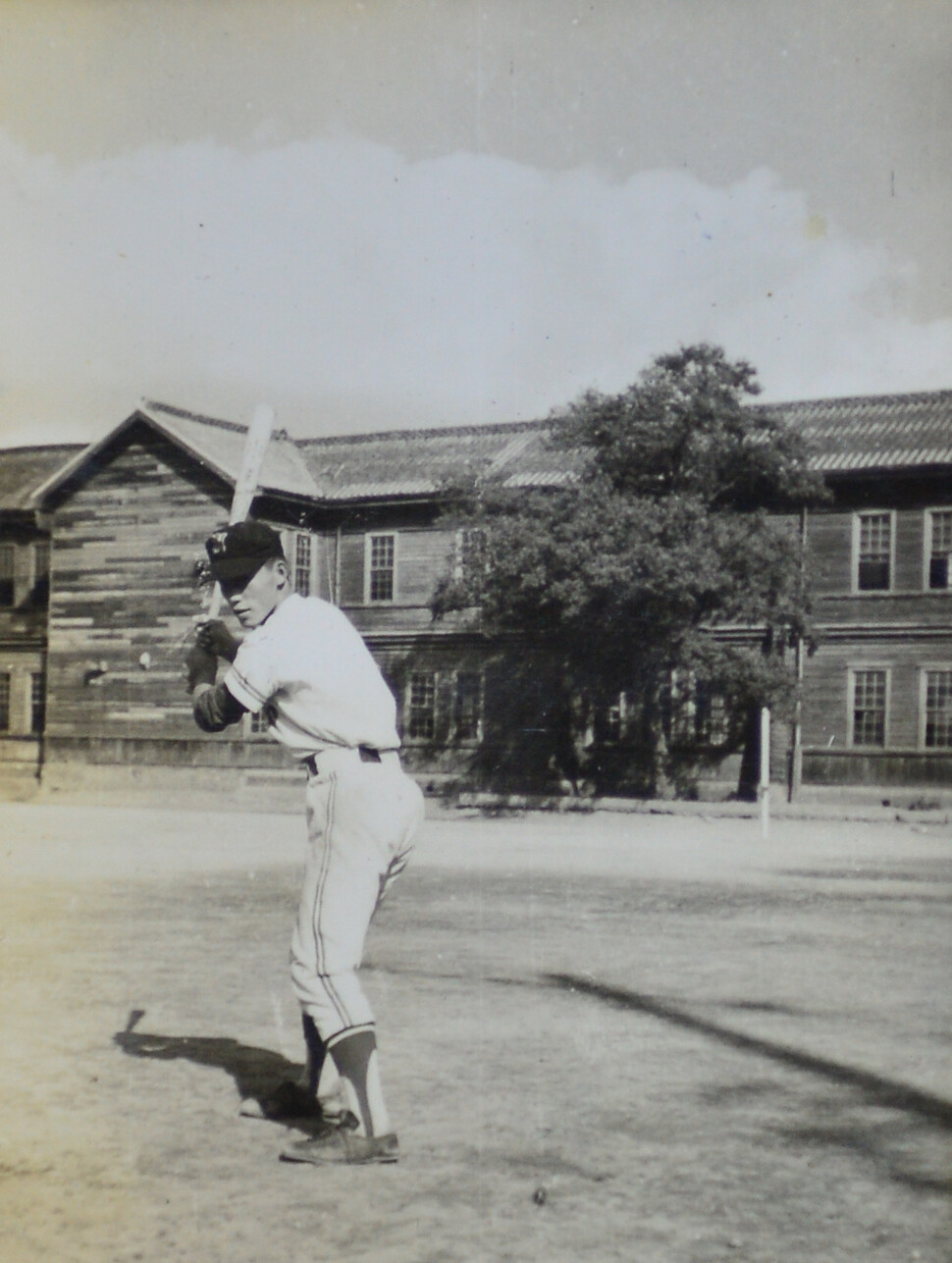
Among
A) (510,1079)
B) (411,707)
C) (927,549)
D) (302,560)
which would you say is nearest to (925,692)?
(927,549)

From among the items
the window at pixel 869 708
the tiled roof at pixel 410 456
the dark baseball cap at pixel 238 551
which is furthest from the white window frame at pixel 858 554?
the dark baseball cap at pixel 238 551

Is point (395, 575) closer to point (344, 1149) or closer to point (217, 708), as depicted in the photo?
point (217, 708)

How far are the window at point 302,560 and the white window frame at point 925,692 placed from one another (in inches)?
554

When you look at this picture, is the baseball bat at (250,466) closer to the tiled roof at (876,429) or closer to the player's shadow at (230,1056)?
the player's shadow at (230,1056)

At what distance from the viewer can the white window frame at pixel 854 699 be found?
102 ft

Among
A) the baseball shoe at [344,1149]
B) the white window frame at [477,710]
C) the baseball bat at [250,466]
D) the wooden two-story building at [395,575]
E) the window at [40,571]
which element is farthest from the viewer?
the window at [40,571]

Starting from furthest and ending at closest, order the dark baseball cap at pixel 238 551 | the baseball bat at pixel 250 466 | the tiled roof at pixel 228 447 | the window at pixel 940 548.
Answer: the tiled roof at pixel 228 447, the window at pixel 940 548, the baseball bat at pixel 250 466, the dark baseball cap at pixel 238 551

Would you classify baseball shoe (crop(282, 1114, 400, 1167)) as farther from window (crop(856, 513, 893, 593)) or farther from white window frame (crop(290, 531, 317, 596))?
white window frame (crop(290, 531, 317, 596))

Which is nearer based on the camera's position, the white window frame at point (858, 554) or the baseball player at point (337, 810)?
the baseball player at point (337, 810)

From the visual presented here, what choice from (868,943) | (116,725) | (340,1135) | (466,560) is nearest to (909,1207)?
(340,1135)

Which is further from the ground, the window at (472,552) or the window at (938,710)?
the window at (472,552)

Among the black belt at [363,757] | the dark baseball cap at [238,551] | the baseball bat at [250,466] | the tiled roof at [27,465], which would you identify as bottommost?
the black belt at [363,757]

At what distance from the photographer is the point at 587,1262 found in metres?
3.92

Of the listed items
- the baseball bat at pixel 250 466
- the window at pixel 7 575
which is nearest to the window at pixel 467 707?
the window at pixel 7 575
